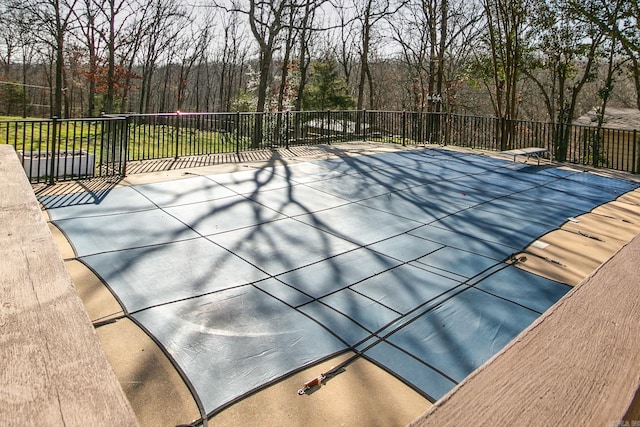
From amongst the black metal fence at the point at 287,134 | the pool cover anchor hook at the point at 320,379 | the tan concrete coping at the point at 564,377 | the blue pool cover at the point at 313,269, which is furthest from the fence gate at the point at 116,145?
the tan concrete coping at the point at 564,377

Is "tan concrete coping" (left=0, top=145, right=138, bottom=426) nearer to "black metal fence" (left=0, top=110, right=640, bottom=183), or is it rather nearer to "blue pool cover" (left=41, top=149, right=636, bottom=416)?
"blue pool cover" (left=41, top=149, right=636, bottom=416)

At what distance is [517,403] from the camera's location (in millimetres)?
875

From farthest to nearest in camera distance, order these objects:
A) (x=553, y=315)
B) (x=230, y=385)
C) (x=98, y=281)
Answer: (x=98, y=281)
(x=230, y=385)
(x=553, y=315)

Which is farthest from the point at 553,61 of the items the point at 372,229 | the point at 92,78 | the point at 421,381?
the point at 92,78

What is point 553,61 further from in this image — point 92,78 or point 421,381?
point 92,78

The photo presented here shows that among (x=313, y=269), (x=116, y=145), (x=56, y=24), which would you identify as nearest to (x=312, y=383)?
(x=313, y=269)

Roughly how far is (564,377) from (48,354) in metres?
1.15

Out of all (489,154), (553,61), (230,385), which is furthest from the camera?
(553,61)

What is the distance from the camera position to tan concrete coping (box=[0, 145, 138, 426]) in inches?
32.1

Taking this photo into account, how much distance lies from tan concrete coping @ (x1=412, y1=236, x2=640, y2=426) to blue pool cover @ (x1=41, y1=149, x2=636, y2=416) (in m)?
1.51

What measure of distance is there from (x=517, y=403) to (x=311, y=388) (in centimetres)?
179

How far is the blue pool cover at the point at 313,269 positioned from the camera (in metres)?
2.84

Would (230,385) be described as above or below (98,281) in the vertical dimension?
below

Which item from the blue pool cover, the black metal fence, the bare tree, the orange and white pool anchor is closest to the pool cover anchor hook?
the orange and white pool anchor
